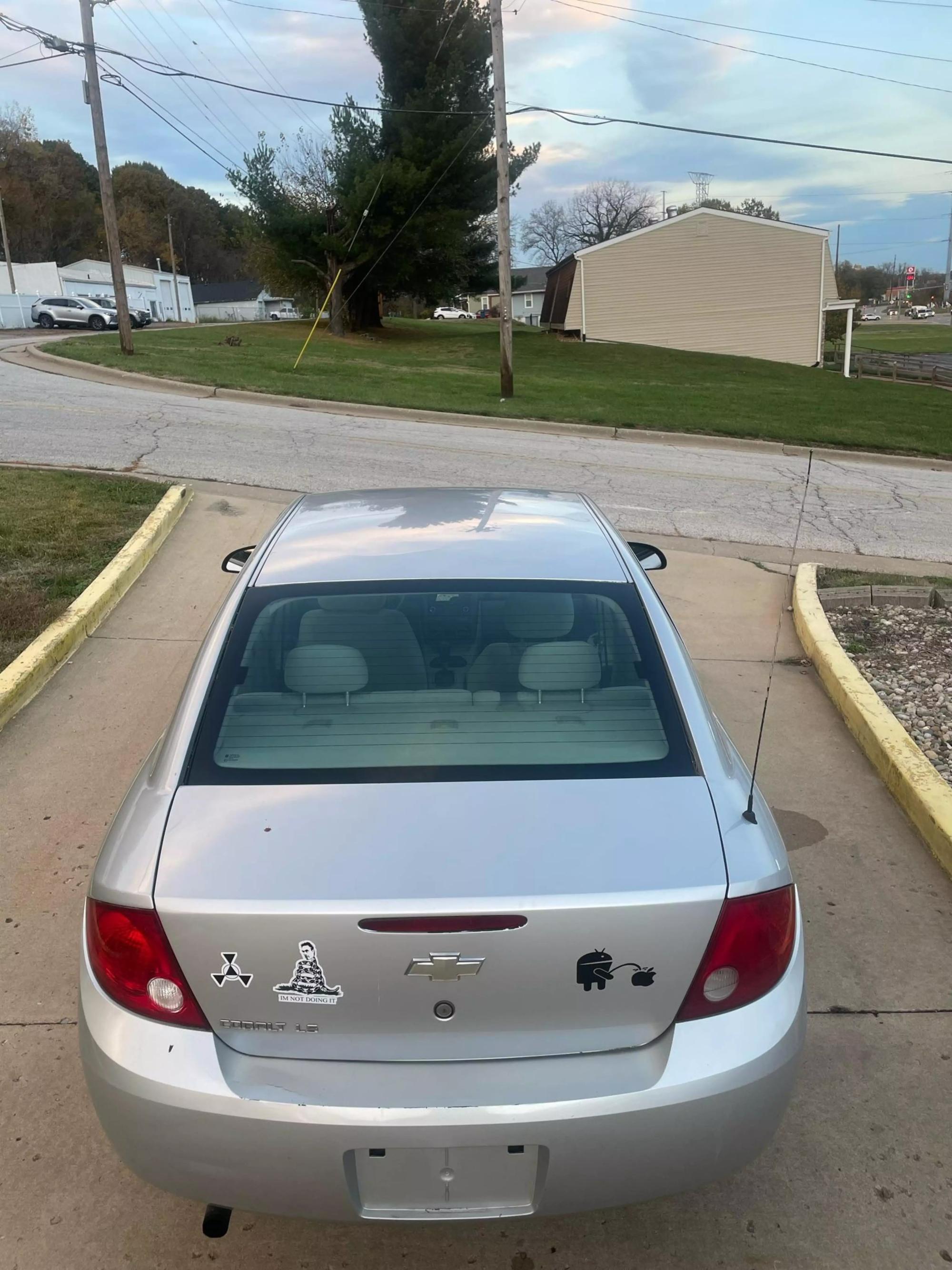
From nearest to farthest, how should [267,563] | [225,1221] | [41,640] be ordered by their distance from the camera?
[225,1221] → [267,563] → [41,640]

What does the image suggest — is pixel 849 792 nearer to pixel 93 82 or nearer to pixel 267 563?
pixel 267 563

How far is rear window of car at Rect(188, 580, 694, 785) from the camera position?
2412 mm

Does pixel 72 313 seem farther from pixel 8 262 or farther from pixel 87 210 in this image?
pixel 87 210

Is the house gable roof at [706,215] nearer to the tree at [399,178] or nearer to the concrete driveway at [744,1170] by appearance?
the tree at [399,178]

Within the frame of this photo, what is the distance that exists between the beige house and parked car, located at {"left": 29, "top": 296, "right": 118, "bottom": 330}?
22.5 meters

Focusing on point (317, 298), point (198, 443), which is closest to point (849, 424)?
point (198, 443)

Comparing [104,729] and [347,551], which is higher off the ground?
[347,551]

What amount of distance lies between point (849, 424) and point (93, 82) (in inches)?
648

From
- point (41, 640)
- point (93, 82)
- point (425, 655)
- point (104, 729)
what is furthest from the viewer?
point (93, 82)

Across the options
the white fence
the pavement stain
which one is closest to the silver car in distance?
the pavement stain

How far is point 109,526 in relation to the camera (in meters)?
8.41

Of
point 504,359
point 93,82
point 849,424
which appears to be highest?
point 93,82

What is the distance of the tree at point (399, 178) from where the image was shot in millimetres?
34344

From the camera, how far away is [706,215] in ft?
124
